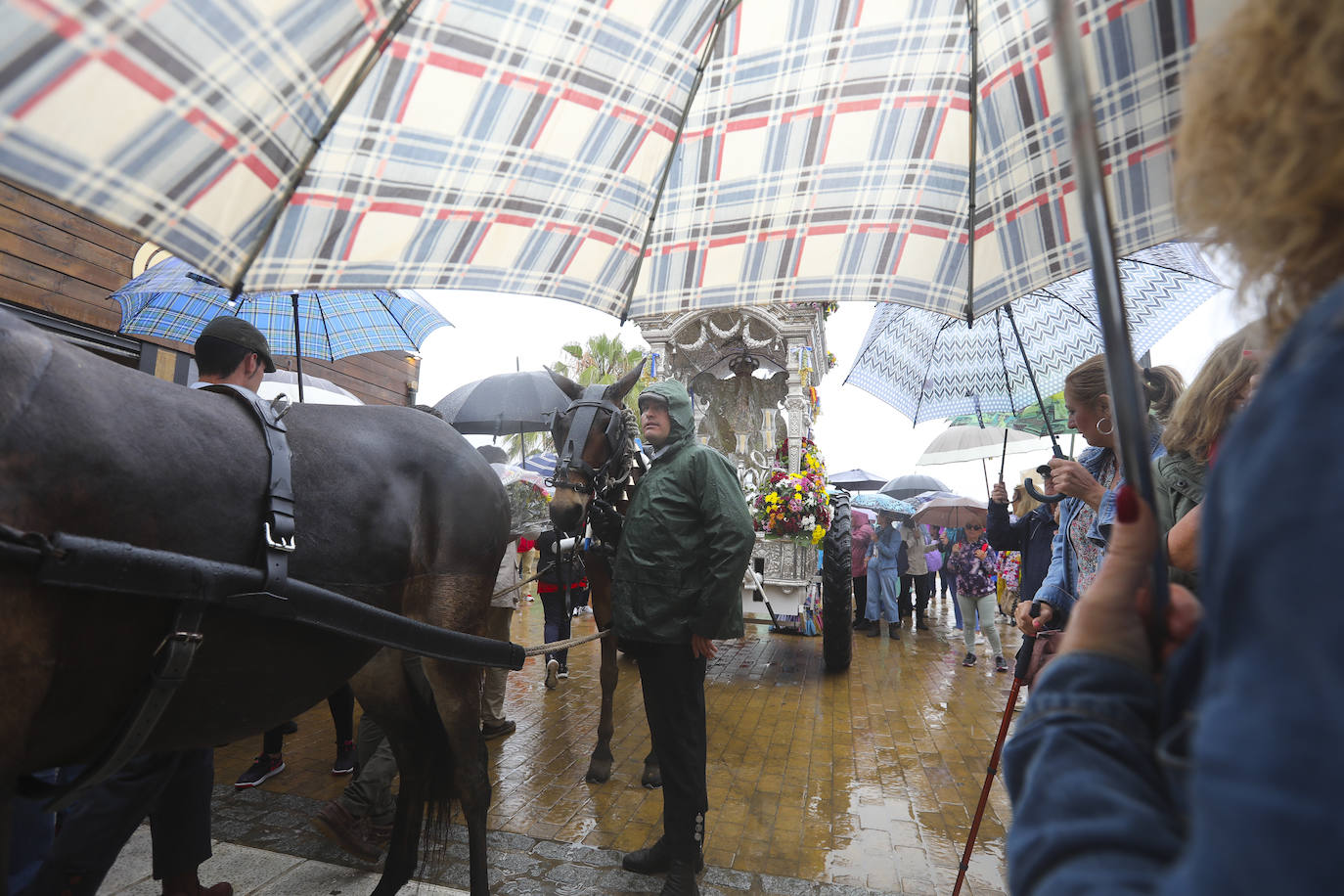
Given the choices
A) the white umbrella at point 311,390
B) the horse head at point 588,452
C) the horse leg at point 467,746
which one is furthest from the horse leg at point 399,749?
the white umbrella at point 311,390

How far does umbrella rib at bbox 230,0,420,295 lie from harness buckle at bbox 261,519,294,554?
2.15ft

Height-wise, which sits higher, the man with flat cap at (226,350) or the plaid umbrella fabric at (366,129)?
the plaid umbrella fabric at (366,129)

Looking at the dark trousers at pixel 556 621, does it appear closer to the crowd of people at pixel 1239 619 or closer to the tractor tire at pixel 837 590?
the tractor tire at pixel 837 590

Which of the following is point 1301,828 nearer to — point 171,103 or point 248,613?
point 171,103

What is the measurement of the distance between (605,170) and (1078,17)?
1.45m

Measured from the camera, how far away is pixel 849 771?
4.81 m

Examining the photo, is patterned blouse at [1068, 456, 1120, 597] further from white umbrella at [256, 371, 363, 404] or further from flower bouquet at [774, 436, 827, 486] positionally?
white umbrella at [256, 371, 363, 404]

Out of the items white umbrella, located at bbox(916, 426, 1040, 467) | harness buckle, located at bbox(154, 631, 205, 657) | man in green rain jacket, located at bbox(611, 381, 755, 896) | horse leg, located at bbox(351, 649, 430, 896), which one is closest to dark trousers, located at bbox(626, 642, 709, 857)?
man in green rain jacket, located at bbox(611, 381, 755, 896)

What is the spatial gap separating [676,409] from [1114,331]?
2.89m

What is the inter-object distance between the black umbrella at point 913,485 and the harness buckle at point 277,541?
12857 millimetres

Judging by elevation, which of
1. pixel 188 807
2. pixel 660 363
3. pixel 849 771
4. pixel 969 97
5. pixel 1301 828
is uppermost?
pixel 660 363

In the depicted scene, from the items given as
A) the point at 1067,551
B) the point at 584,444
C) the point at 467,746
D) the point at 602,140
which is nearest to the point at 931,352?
the point at 1067,551

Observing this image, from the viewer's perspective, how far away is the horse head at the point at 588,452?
390 cm

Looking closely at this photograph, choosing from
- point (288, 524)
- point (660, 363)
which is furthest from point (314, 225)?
point (660, 363)
